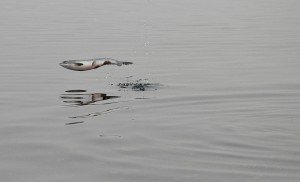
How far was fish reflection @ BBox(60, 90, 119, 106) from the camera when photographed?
21103mm

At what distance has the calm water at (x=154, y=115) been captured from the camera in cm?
1331

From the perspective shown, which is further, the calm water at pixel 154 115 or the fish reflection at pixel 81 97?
the fish reflection at pixel 81 97

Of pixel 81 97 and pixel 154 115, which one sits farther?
pixel 81 97

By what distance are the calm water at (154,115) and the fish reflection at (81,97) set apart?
1.6 inches

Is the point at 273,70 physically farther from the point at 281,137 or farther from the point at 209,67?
the point at 281,137

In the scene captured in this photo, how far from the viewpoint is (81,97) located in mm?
22250

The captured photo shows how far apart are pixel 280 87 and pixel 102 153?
38.7 ft

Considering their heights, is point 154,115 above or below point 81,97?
below

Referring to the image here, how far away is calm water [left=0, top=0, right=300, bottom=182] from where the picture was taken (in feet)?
43.7

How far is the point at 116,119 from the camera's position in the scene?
722 inches

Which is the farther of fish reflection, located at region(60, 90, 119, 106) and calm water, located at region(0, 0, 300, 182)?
fish reflection, located at region(60, 90, 119, 106)

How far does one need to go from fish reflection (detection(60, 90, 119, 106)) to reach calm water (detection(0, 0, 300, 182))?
0.14 feet

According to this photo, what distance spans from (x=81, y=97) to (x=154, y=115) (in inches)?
170

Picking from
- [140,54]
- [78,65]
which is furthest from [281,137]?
[140,54]
